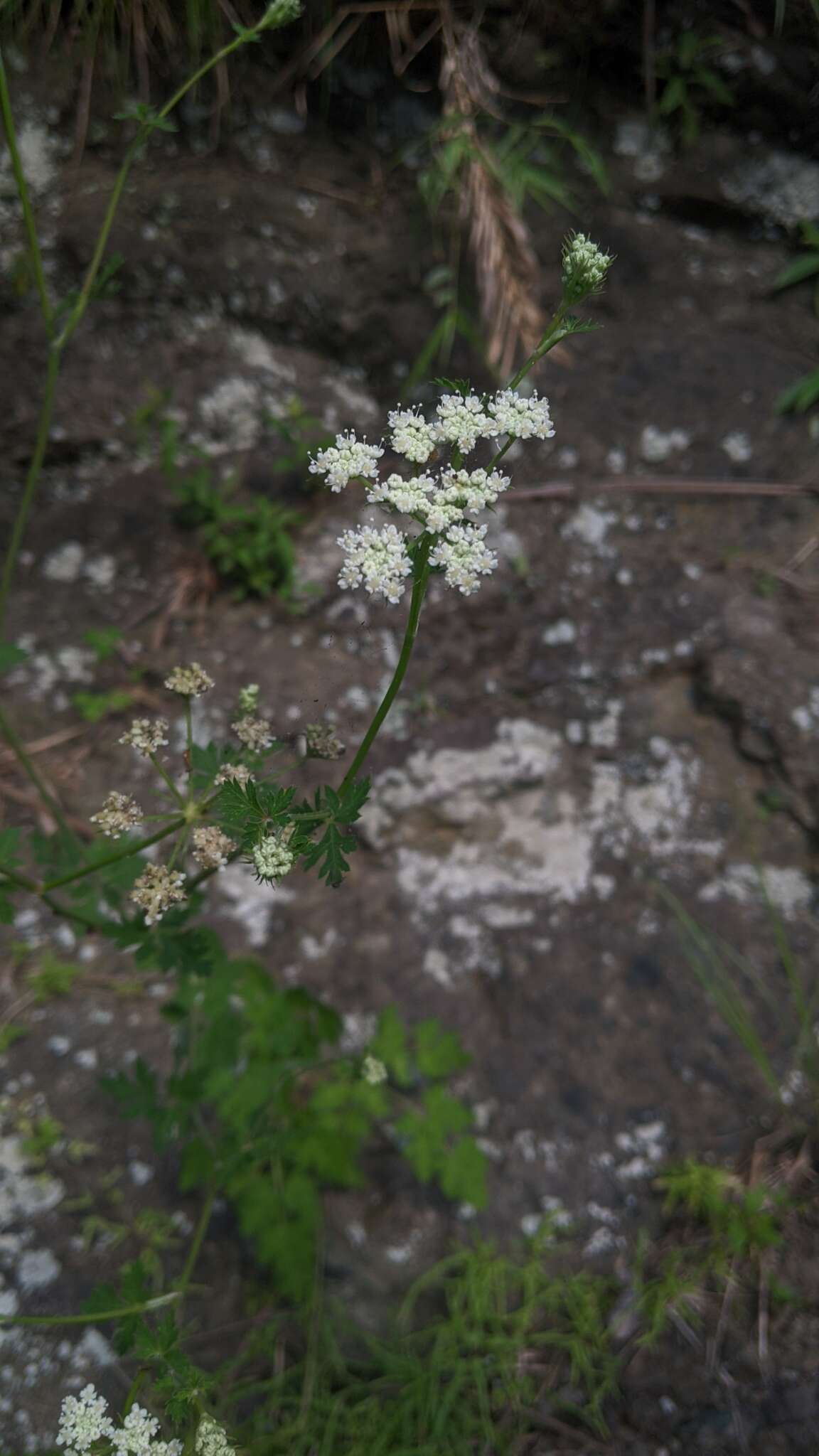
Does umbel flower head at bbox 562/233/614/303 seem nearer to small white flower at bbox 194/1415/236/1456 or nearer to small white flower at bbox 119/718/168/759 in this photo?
small white flower at bbox 119/718/168/759

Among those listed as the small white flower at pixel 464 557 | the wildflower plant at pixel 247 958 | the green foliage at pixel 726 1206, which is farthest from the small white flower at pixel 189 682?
the green foliage at pixel 726 1206

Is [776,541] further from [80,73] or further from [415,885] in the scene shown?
[80,73]

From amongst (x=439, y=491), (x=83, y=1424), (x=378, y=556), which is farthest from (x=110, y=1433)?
(x=439, y=491)

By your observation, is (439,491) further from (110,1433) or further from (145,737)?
(110,1433)

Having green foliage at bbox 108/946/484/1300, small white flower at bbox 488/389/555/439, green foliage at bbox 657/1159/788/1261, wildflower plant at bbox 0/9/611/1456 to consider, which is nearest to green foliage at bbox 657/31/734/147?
wildflower plant at bbox 0/9/611/1456

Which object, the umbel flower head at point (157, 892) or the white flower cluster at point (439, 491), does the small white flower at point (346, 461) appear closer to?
the white flower cluster at point (439, 491)

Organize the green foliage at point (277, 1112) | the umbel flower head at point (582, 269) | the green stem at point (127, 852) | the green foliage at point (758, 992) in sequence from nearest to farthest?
the umbel flower head at point (582, 269), the green stem at point (127, 852), the green foliage at point (277, 1112), the green foliage at point (758, 992)
